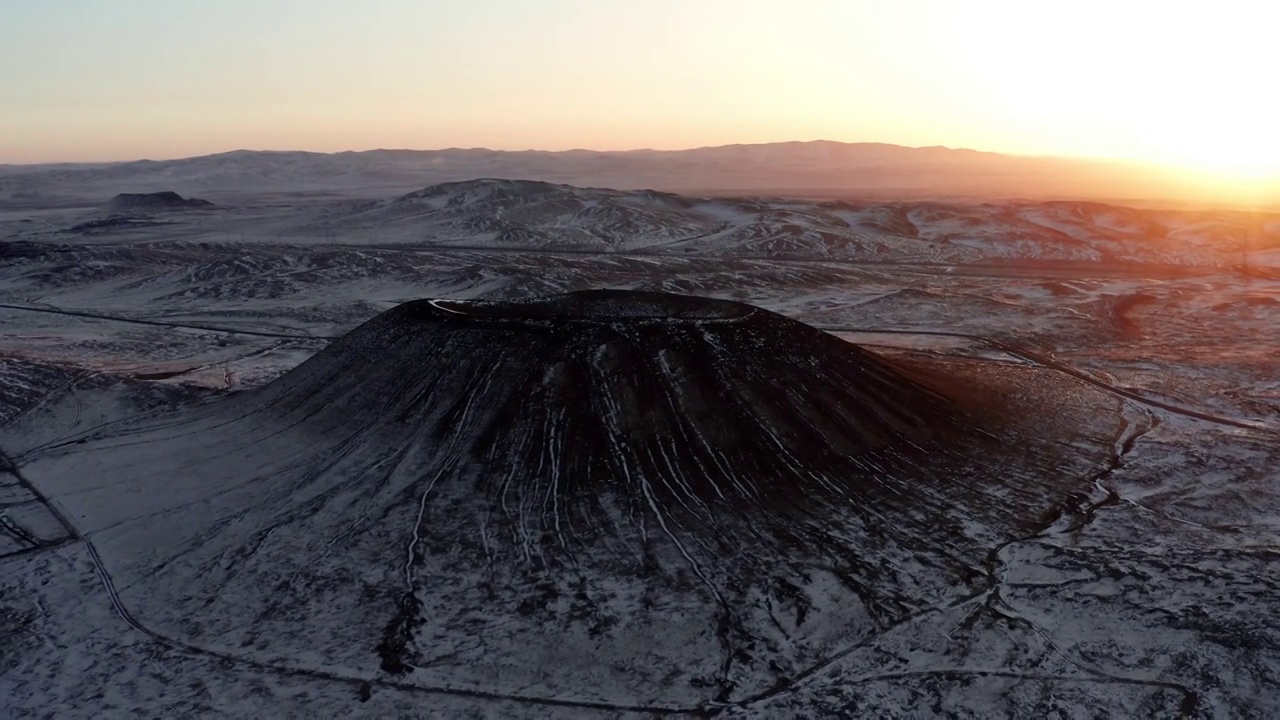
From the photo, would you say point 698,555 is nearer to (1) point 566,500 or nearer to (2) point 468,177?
(1) point 566,500

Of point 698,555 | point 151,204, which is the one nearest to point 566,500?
point 698,555

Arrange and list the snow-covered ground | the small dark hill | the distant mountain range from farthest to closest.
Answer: the distant mountain range < the small dark hill < the snow-covered ground

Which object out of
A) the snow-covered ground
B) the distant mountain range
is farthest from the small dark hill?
the snow-covered ground

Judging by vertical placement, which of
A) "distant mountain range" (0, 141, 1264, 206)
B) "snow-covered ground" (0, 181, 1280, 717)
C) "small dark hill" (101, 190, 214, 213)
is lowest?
"snow-covered ground" (0, 181, 1280, 717)

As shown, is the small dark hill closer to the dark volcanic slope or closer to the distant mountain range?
the distant mountain range

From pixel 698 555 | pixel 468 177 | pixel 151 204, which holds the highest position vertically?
pixel 468 177

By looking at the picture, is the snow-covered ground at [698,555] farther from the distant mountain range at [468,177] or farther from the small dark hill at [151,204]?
the distant mountain range at [468,177]

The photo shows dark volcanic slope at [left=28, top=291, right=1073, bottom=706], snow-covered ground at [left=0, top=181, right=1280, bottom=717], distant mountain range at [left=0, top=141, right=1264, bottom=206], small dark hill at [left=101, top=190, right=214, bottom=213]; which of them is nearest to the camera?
snow-covered ground at [left=0, top=181, right=1280, bottom=717]

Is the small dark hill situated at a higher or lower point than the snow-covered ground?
higher

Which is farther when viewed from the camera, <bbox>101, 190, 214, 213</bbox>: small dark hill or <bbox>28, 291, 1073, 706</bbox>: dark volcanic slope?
<bbox>101, 190, 214, 213</bbox>: small dark hill

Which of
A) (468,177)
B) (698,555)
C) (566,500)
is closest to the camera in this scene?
Answer: (698,555)
